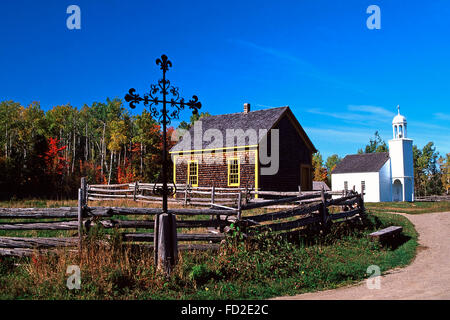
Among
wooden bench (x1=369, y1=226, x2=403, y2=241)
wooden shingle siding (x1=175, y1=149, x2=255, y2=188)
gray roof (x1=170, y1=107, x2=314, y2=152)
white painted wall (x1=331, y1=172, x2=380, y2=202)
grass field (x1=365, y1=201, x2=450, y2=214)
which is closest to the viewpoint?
wooden bench (x1=369, y1=226, x2=403, y2=241)

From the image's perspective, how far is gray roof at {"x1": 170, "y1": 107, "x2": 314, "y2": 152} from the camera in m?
22.9

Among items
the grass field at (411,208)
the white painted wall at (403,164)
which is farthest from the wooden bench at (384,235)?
the white painted wall at (403,164)

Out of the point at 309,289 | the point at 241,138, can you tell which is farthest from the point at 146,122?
the point at 309,289

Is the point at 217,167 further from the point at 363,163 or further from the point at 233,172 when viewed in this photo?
the point at 363,163

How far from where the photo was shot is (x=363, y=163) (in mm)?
42906

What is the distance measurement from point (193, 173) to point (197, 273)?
18.5 meters

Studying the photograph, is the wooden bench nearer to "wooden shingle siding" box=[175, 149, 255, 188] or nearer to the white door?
"wooden shingle siding" box=[175, 149, 255, 188]

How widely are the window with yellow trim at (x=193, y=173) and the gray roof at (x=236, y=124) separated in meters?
1.16

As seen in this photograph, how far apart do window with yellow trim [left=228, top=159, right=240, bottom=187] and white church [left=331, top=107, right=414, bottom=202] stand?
20.1 m

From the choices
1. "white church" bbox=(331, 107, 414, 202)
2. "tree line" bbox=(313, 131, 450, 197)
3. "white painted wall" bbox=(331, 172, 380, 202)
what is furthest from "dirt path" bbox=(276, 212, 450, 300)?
"tree line" bbox=(313, 131, 450, 197)

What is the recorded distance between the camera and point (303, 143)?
25.6 meters

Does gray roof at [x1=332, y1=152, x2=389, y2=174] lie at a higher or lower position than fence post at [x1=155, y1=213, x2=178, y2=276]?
higher

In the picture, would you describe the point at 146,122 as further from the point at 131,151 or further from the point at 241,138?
the point at 241,138

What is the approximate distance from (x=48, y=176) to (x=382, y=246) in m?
30.7
